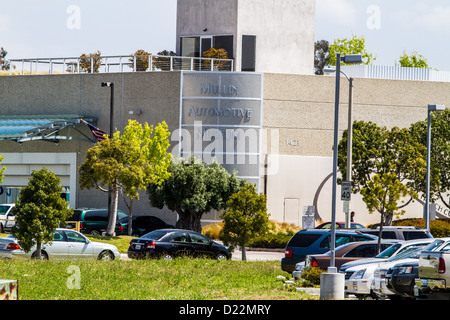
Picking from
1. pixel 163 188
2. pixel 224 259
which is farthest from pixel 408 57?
pixel 224 259

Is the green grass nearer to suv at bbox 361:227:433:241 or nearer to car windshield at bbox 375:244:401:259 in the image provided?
car windshield at bbox 375:244:401:259

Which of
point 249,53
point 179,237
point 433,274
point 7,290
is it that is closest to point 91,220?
point 179,237

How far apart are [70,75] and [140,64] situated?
5028 mm

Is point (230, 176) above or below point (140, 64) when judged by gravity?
below

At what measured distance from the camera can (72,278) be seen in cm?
1917

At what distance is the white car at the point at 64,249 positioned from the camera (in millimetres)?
25531

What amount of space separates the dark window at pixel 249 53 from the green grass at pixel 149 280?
25750 mm

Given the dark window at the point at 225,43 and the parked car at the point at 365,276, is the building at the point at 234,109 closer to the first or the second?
the dark window at the point at 225,43

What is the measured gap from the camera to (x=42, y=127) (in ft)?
153

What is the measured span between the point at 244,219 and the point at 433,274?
1570 cm
